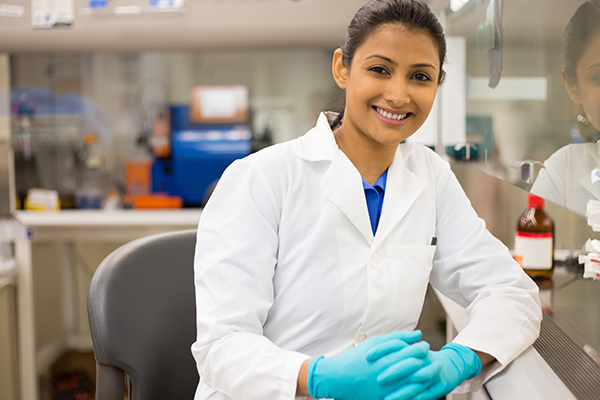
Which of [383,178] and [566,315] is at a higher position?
[383,178]

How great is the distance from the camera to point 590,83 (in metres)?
0.79

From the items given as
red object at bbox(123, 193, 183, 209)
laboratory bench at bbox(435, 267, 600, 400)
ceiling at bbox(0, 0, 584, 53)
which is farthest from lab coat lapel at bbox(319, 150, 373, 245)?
red object at bbox(123, 193, 183, 209)

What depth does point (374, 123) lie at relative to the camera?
895mm

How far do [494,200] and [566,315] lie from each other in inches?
39.6

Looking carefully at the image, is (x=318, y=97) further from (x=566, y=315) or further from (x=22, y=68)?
(x=566, y=315)

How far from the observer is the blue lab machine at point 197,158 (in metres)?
2.65

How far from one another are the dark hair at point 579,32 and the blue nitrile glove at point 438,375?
49 centimetres

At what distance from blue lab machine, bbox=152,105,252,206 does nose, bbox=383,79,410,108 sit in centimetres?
185

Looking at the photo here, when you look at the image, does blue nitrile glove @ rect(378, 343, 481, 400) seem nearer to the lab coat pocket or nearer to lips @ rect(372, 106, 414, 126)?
the lab coat pocket

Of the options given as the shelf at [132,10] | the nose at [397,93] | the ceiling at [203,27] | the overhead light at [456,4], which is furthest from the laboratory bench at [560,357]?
the shelf at [132,10]

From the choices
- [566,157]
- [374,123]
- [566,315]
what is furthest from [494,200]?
[374,123]

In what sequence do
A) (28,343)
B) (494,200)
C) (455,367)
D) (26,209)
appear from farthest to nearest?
(26,209), (28,343), (494,200), (455,367)

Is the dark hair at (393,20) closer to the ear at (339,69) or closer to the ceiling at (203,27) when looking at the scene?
the ear at (339,69)

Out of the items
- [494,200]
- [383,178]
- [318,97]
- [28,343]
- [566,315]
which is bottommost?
[28,343]
